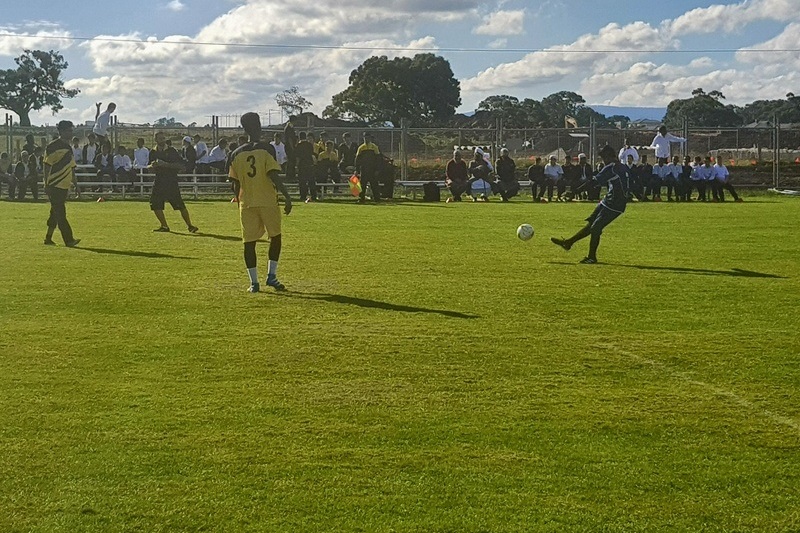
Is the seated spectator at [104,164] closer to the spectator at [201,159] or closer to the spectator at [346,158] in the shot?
the spectator at [201,159]

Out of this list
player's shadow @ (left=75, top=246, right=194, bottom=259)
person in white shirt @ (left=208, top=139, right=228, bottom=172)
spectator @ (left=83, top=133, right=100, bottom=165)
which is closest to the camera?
→ player's shadow @ (left=75, top=246, right=194, bottom=259)

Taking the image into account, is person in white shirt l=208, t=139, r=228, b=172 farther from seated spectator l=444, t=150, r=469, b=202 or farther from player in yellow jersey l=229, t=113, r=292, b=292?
player in yellow jersey l=229, t=113, r=292, b=292

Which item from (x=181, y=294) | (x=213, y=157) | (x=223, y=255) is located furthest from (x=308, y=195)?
(x=181, y=294)

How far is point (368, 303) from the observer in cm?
1195

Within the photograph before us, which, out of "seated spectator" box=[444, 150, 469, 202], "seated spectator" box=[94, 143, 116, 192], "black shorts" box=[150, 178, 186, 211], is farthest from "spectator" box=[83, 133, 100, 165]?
"black shorts" box=[150, 178, 186, 211]

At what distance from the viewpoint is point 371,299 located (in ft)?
40.3

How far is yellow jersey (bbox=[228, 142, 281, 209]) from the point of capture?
41.3 ft

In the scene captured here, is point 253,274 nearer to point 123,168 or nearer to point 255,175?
point 255,175

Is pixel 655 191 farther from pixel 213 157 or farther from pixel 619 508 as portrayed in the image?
pixel 619 508

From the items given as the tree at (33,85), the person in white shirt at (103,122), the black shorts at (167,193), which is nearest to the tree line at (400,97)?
the tree at (33,85)

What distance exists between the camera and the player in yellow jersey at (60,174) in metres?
18.3

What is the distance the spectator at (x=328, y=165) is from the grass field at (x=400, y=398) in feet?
68.3

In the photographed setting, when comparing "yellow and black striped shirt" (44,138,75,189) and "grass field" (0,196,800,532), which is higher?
"yellow and black striped shirt" (44,138,75,189)

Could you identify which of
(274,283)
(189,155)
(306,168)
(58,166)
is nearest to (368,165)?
(306,168)
